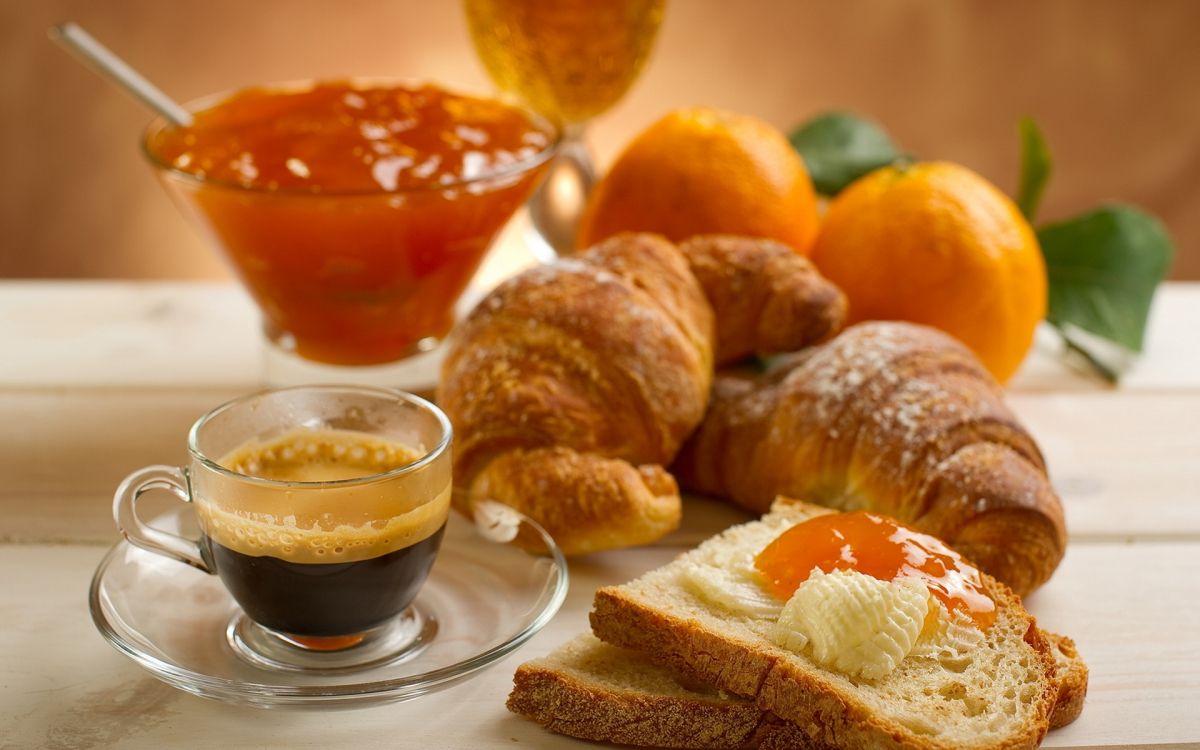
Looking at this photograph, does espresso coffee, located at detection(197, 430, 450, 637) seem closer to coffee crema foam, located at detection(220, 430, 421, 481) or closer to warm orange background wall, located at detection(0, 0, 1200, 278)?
coffee crema foam, located at detection(220, 430, 421, 481)

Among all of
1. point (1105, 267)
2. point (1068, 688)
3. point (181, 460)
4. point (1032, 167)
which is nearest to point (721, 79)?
point (1032, 167)

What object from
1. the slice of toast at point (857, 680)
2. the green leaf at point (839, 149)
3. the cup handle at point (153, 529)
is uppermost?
the green leaf at point (839, 149)

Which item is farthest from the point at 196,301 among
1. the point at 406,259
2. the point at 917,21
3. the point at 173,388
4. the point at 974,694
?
the point at 917,21

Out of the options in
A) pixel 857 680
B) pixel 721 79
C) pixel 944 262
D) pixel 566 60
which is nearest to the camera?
pixel 857 680

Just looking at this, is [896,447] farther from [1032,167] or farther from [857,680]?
[1032,167]

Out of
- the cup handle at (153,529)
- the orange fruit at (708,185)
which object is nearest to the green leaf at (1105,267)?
the orange fruit at (708,185)

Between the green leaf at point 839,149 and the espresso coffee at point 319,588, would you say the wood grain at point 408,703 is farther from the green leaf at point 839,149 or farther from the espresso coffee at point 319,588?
the green leaf at point 839,149
